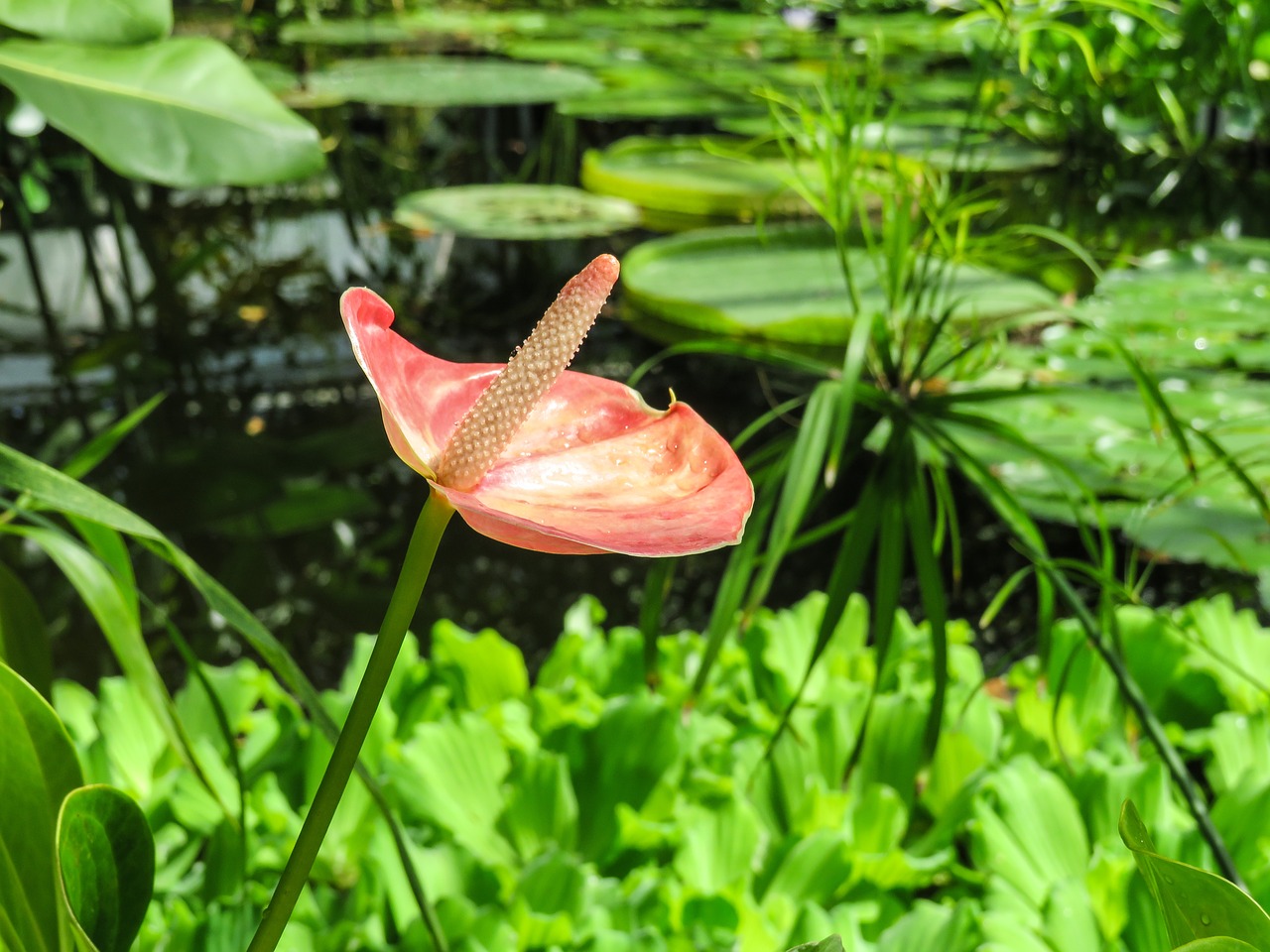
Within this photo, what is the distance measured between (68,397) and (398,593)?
6.21ft

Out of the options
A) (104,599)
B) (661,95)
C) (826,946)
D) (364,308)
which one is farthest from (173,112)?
(661,95)

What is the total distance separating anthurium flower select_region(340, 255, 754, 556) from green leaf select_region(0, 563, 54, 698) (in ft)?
1.01

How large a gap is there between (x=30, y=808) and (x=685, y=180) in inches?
105

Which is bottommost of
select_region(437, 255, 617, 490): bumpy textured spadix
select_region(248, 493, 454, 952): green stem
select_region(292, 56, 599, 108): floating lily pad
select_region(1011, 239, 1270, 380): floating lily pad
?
select_region(292, 56, 599, 108): floating lily pad

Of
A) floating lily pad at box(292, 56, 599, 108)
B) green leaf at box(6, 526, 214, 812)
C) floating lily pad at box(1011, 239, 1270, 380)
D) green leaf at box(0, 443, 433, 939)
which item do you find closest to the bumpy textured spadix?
green leaf at box(0, 443, 433, 939)

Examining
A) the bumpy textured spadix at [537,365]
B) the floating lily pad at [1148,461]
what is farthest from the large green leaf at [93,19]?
the floating lily pad at [1148,461]

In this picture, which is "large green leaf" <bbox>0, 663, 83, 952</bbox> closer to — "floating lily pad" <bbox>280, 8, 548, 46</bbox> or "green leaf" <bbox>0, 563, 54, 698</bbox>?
"green leaf" <bbox>0, 563, 54, 698</bbox>

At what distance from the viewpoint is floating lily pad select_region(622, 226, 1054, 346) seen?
1977mm

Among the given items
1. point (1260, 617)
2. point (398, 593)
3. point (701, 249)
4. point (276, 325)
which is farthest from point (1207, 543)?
point (276, 325)

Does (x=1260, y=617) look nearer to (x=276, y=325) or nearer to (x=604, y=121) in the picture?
(x=276, y=325)

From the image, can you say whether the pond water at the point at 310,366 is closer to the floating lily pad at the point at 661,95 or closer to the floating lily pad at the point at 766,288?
the floating lily pad at the point at 766,288

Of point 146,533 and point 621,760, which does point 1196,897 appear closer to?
point 146,533

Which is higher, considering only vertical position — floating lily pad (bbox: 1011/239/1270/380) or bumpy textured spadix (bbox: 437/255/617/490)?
bumpy textured spadix (bbox: 437/255/617/490)

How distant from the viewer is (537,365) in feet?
1.08
